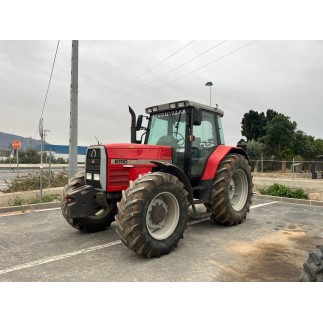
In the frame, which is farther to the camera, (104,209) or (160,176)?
(104,209)

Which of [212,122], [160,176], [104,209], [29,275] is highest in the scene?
[212,122]

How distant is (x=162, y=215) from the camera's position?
441 cm

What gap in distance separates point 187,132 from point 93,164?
1.91m

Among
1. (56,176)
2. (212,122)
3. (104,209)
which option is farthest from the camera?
(56,176)

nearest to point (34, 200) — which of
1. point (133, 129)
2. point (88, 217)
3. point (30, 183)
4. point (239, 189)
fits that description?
point (30, 183)

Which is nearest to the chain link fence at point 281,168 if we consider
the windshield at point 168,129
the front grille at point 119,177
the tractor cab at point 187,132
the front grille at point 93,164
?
the tractor cab at point 187,132

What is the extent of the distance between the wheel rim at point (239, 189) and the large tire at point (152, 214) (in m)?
2.32

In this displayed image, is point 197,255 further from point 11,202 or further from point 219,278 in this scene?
point 11,202

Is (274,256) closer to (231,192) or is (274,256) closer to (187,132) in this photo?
(231,192)

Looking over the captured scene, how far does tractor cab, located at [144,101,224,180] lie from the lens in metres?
5.53

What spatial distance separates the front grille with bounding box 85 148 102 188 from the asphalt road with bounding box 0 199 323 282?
1.03 m

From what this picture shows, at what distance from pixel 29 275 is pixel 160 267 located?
1664mm

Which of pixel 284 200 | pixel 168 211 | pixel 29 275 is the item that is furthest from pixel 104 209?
pixel 284 200

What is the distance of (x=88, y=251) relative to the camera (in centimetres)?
443
